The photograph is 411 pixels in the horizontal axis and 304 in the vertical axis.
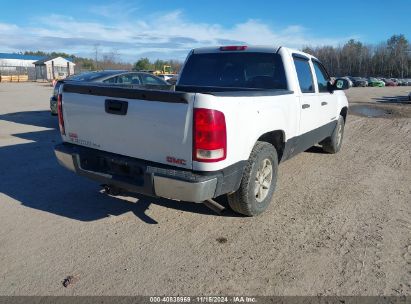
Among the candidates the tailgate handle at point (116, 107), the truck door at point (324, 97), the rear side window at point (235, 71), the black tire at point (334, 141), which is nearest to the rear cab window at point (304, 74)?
the truck door at point (324, 97)

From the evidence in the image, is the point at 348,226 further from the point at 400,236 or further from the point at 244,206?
the point at 244,206

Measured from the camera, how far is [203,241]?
3.68 metres

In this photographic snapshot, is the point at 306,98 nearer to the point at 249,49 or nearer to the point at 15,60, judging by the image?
the point at 249,49

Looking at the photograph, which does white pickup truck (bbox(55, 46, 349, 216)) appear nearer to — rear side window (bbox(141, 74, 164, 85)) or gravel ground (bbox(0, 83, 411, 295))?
gravel ground (bbox(0, 83, 411, 295))

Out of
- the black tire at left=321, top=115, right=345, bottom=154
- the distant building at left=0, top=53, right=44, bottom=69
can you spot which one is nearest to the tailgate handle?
the black tire at left=321, top=115, right=345, bottom=154

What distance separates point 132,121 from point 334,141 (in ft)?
16.4

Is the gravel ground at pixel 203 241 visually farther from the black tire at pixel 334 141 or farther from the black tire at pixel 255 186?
the black tire at pixel 334 141

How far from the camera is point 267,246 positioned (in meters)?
3.58

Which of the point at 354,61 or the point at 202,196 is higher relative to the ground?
the point at 354,61

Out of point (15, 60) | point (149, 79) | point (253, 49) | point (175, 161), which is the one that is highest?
point (15, 60)

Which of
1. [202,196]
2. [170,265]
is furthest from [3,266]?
[202,196]

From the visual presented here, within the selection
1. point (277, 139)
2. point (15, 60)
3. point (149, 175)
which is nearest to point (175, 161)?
point (149, 175)

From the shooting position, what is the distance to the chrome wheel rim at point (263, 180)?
410 centimetres

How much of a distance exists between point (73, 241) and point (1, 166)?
3.34 meters
